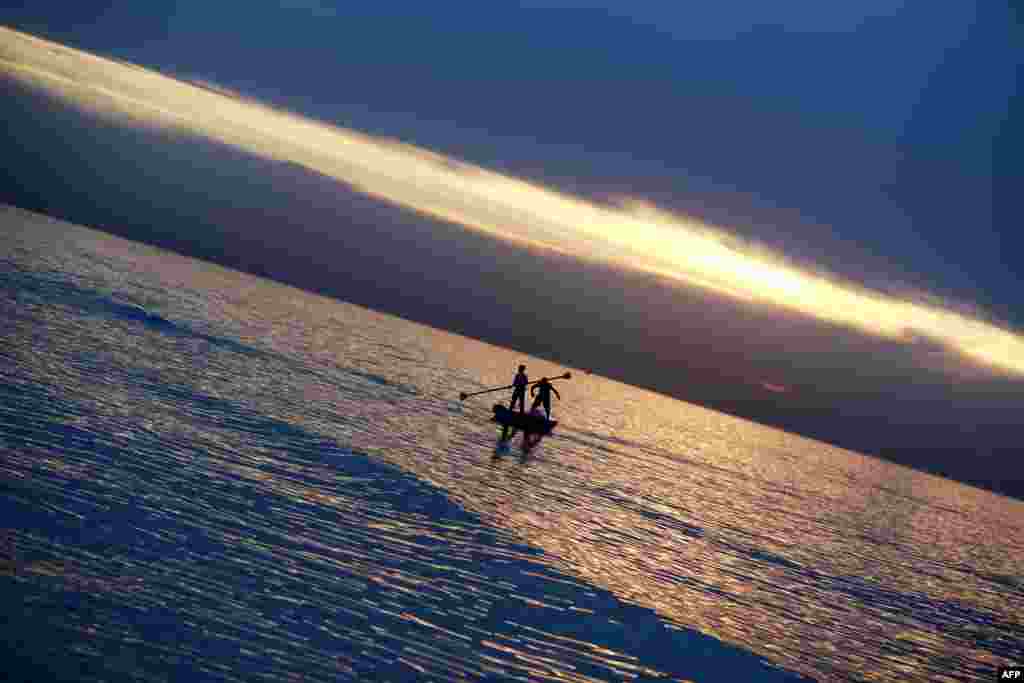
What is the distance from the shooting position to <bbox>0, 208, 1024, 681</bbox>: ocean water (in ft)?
42.6

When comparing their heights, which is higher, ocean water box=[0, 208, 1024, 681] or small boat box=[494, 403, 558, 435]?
small boat box=[494, 403, 558, 435]

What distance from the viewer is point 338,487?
76.8 feet

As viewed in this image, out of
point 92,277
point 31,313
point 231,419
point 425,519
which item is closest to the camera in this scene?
point 425,519

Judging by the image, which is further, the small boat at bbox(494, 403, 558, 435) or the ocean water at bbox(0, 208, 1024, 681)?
the small boat at bbox(494, 403, 558, 435)

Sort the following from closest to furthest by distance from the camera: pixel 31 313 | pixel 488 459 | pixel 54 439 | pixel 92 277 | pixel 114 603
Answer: pixel 114 603
pixel 54 439
pixel 488 459
pixel 31 313
pixel 92 277

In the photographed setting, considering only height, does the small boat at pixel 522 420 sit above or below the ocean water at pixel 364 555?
above

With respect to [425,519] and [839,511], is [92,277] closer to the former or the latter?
[425,519]

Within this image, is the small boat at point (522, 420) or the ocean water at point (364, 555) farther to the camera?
the small boat at point (522, 420)

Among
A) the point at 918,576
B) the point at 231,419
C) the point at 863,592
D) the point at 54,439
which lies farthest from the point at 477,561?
the point at 918,576

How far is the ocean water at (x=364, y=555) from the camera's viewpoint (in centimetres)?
1299

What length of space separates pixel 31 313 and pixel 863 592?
39.1m

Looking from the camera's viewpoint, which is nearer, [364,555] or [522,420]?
[364,555]

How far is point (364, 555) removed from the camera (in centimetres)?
1817

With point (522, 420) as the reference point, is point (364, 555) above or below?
below
